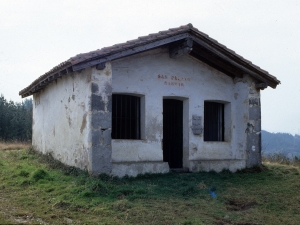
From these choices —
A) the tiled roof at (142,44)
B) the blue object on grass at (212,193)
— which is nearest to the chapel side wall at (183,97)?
the tiled roof at (142,44)

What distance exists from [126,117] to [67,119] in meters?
1.78

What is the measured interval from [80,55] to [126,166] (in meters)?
2.97

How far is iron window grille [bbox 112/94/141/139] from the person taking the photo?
33.2ft

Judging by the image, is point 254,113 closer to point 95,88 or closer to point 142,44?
point 142,44

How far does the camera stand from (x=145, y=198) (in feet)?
24.6

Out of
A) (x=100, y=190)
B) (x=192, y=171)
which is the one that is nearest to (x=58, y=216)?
(x=100, y=190)

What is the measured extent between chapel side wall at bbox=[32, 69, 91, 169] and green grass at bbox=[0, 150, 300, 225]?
1.81ft

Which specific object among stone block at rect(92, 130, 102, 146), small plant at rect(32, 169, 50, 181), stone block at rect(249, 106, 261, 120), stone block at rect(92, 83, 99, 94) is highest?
stone block at rect(92, 83, 99, 94)

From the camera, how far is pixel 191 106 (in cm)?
1089

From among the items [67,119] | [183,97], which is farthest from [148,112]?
[67,119]

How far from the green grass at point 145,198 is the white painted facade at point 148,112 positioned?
→ 0.54m

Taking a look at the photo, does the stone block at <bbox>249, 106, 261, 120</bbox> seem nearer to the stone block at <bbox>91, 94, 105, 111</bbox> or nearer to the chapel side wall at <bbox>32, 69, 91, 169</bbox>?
the stone block at <bbox>91, 94, 105, 111</bbox>

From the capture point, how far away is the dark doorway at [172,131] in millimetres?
11227

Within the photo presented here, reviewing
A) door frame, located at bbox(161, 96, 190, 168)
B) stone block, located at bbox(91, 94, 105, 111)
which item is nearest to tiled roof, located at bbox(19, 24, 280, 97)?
stone block, located at bbox(91, 94, 105, 111)
